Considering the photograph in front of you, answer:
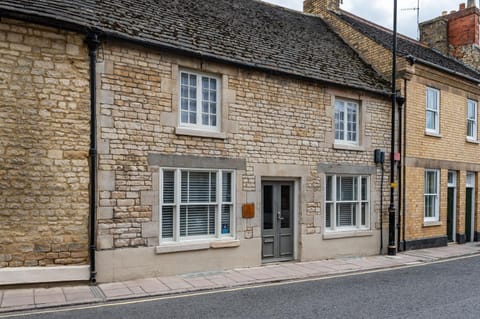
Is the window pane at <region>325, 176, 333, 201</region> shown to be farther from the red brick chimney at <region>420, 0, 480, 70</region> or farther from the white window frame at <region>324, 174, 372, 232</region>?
the red brick chimney at <region>420, 0, 480, 70</region>

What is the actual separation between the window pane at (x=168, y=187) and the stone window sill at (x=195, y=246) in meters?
1.05

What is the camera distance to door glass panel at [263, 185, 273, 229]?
1202 cm

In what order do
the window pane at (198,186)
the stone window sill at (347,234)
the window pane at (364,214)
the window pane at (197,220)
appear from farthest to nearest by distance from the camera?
the window pane at (364,214), the stone window sill at (347,234), the window pane at (198,186), the window pane at (197,220)

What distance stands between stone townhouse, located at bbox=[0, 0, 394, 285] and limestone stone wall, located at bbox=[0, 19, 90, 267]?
22 millimetres

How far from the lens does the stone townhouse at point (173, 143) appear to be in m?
8.57

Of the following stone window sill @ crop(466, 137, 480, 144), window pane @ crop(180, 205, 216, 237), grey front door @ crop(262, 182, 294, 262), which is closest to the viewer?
window pane @ crop(180, 205, 216, 237)

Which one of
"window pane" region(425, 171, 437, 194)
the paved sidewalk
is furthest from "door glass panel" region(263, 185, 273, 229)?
"window pane" region(425, 171, 437, 194)

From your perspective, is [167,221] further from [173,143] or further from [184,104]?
[184,104]

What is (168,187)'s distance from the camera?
10.2 m

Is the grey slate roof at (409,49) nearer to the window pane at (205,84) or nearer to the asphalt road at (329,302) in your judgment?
the window pane at (205,84)

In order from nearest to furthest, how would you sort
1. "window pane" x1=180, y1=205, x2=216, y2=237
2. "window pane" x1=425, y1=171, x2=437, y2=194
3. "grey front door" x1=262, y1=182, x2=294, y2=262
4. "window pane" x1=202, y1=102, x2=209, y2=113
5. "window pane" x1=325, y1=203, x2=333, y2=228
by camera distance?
1. "window pane" x1=180, y1=205, x2=216, y2=237
2. "window pane" x1=202, y1=102, x2=209, y2=113
3. "grey front door" x1=262, y1=182, x2=294, y2=262
4. "window pane" x1=325, y1=203, x2=333, y2=228
5. "window pane" x1=425, y1=171, x2=437, y2=194

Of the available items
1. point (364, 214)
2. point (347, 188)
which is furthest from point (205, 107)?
point (364, 214)

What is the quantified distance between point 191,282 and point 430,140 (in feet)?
36.0

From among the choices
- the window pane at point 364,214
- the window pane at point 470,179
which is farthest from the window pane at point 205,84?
the window pane at point 470,179
